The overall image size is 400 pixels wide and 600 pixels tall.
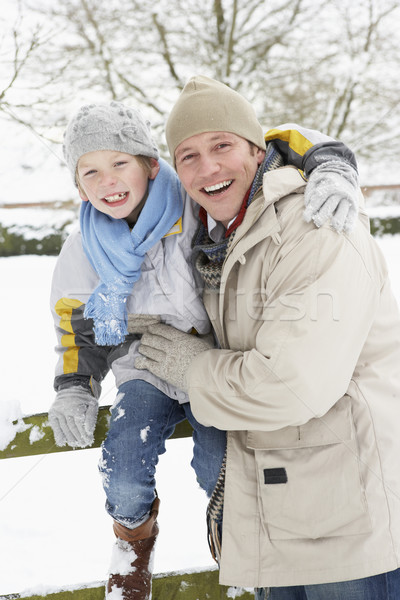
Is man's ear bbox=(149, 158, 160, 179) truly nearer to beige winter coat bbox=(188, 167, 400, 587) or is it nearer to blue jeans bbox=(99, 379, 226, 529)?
beige winter coat bbox=(188, 167, 400, 587)

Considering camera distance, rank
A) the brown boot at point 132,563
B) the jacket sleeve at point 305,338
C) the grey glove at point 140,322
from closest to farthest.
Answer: the jacket sleeve at point 305,338, the brown boot at point 132,563, the grey glove at point 140,322

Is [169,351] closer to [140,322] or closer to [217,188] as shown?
[140,322]

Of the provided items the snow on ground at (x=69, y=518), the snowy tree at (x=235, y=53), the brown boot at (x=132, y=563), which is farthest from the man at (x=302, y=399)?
the snowy tree at (x=235, y=53)

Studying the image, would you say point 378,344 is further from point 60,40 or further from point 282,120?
point 60,40

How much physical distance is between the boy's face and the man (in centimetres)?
28

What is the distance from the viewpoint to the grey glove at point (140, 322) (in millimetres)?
1683

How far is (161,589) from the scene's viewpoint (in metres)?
1.68

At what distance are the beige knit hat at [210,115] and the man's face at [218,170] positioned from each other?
23 mm

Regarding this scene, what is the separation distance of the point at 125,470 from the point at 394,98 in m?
5.37

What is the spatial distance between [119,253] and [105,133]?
1.24 feet

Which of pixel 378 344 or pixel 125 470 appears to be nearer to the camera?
pixel 378 344

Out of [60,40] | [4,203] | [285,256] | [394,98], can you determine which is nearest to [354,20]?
[394,98]

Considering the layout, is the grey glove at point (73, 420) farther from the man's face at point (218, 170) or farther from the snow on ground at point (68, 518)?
the man's face at point (218, 170)

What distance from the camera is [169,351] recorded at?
60.2 inches
